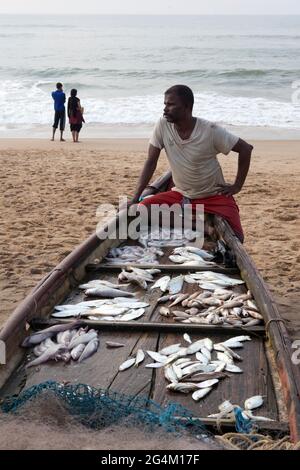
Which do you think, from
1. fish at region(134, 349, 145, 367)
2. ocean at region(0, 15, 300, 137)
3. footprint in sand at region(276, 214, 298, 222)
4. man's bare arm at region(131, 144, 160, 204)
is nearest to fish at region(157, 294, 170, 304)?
fish at region(134, 349, 145, 367)

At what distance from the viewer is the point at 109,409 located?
2.69m

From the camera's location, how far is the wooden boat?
2965mm

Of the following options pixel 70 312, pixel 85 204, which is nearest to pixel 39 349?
pixel 70 312

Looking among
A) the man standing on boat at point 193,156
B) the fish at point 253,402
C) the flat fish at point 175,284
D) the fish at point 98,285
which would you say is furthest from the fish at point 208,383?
the man standing on boat at point 193,156

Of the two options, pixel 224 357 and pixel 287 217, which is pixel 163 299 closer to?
pixel 224 357

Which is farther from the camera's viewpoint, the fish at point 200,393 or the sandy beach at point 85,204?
the sandy beach at point 85,204

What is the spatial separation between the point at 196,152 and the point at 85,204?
4274mm

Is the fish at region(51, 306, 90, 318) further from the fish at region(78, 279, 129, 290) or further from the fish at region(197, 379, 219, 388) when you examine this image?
the fish at region(197, 379, 219, 388)

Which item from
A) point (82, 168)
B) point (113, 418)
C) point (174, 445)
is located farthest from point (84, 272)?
point (82, 168)

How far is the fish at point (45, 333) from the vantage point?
3576 mm

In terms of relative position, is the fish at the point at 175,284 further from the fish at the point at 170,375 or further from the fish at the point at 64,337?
the fish at the point at 170,375

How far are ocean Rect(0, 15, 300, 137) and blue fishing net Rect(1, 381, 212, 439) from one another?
17.1 meters
